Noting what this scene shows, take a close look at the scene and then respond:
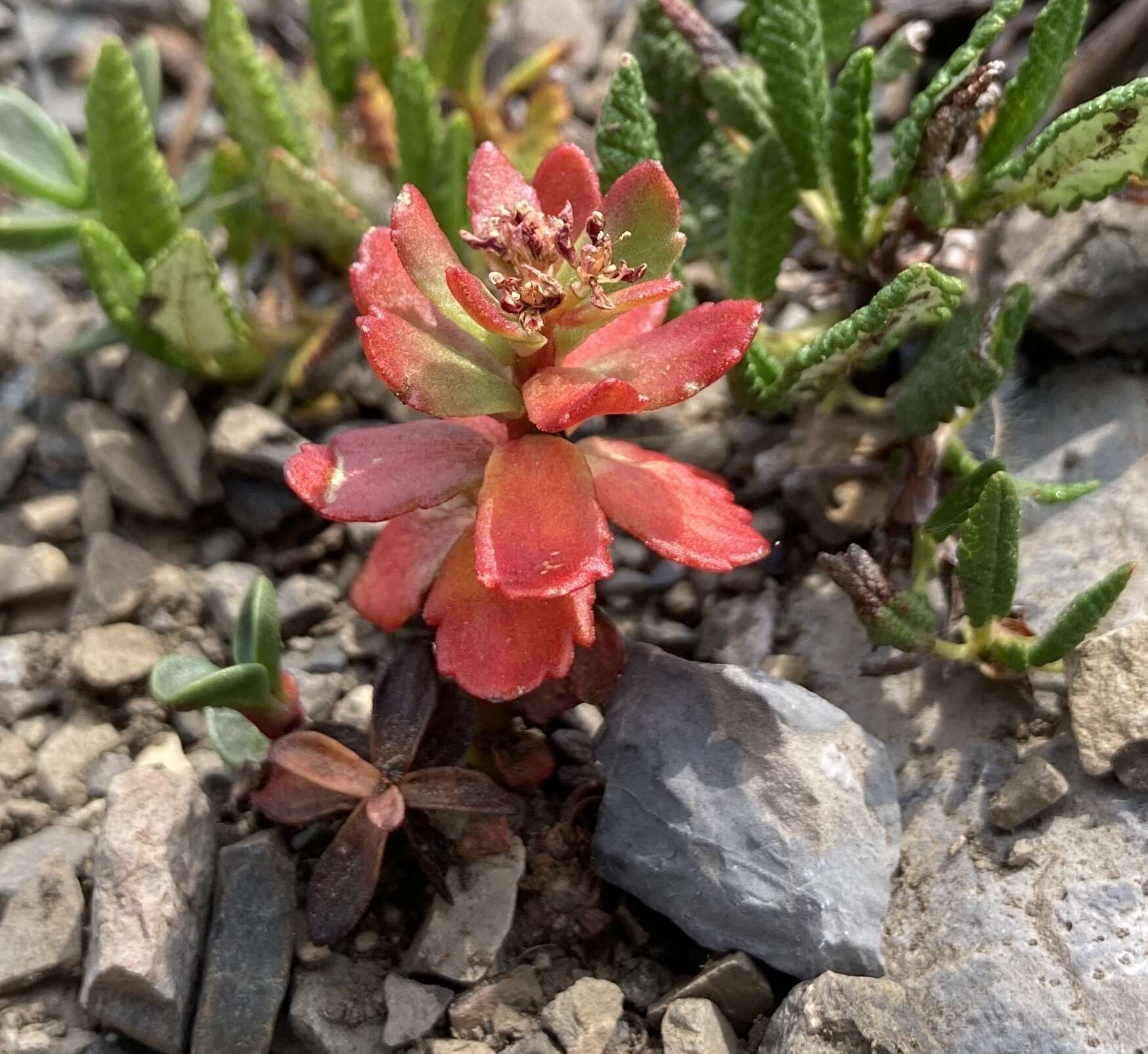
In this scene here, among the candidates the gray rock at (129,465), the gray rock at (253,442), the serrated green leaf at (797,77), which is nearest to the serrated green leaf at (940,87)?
the serrated green leaf at (797,77)

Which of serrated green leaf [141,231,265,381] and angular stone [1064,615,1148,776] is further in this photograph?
serrated green leaf [141,231,265,381]

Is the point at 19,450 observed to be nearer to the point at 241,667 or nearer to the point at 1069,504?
the point at 241,667

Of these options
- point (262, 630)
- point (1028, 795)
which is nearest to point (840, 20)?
point (1028, 795)

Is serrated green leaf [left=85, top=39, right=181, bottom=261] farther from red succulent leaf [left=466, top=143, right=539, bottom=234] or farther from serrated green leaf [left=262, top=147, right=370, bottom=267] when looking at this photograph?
red succulent leaf [left=466, top=143, right=539, bottom=234]

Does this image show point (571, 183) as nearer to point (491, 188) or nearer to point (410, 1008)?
point (491, 188)

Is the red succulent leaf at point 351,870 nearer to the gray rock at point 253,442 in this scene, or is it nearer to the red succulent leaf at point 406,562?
the red succulent leaf at point 406,562

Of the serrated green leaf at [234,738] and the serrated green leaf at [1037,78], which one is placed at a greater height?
the serrated green leaf at [1037,78]

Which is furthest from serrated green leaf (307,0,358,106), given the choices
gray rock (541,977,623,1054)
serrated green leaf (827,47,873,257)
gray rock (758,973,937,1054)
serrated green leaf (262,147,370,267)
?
gray rock (758,973,937,1054)
